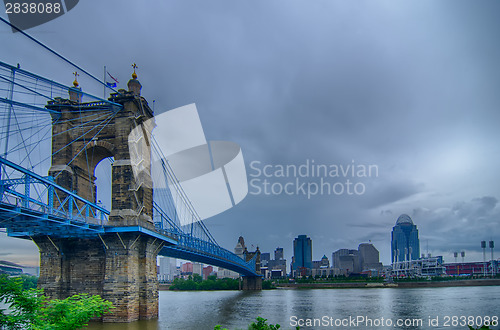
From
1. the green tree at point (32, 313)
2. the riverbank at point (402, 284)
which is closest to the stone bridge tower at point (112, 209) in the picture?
the green tree at point (32, 313)

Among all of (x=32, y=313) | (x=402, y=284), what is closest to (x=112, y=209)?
(x=32, y=313)

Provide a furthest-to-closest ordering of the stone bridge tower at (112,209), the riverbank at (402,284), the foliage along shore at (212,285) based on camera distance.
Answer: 1. the foliage along shore at (212,285)
2. the riverbank at (402,284)
3. the stone bridge tower at (112,209)

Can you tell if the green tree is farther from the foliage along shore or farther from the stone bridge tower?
the foliage along shore

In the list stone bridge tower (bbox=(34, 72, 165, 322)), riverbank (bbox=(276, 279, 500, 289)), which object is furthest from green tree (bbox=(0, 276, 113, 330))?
riverbank (bbox=(276, 279, 500, 289))

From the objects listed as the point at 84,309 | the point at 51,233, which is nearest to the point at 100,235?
the point at 51,233

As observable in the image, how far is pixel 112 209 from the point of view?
33.1m

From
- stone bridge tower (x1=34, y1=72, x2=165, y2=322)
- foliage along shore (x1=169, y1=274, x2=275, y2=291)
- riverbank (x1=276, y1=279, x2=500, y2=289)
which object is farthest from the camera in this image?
foliage along shore (x1=169, y1=274, x2=275, y2=291)

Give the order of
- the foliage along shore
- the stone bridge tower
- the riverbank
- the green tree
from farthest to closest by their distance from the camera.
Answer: the foliage along shore → the riverbank → the stone bridge tower → the green tree

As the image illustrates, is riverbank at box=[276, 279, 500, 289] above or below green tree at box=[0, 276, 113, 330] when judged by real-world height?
below

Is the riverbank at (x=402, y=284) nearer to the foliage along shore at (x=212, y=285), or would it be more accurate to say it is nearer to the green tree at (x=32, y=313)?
the foliage along shore at (x=212, y=285)

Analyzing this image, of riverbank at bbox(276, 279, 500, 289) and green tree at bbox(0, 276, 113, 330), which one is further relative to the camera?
riverbank at bbox(276, 279, 500, 289)

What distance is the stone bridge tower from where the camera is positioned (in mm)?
31719

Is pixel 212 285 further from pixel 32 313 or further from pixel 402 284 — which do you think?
→ pixel 32 313

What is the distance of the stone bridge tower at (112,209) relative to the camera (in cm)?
3172
